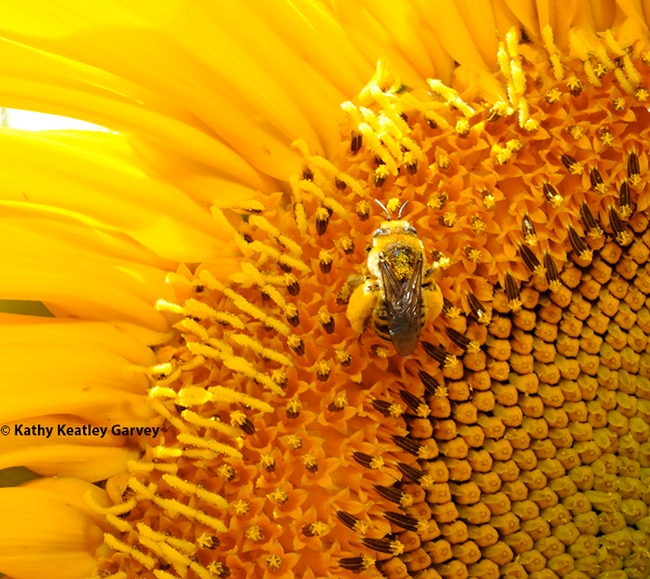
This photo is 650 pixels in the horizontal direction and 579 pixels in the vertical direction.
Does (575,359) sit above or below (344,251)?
below

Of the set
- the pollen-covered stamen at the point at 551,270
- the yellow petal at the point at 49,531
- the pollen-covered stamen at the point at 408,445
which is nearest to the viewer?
the yellow petal at the point at 49,531

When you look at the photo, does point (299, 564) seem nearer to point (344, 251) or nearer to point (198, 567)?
point (198, 567)

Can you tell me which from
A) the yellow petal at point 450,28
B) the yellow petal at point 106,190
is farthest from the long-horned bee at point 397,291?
the yellow petal at point 450,28

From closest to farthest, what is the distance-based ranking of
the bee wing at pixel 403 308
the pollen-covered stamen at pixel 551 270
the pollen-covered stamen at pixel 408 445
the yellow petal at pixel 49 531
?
1. the bee wing at pixel 403 308
2. the yellow petal at pixel 49 531
3. the pollen-covered stamen at pixel 408 445
4. the pollen-covered stamen at pixel 551 270

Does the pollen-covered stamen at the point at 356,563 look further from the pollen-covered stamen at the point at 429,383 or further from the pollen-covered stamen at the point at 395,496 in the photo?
the pollen-covered stamen at the point at 429,383

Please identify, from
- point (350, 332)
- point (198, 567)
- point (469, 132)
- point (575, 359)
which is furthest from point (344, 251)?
point (198, 567)

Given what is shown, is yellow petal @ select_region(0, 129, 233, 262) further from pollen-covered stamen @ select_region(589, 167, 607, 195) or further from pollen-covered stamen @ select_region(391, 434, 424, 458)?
pollen-covered stamen @ select_region(589, 167, 607, 195)

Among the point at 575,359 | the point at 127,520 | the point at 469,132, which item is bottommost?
the point at 127,520

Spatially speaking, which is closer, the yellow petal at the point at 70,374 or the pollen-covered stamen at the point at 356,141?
the yellow petal at the point at 70,374

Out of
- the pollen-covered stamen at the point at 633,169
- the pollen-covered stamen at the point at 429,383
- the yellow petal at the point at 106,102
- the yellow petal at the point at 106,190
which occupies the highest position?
the yellow petal at the point at 106,102

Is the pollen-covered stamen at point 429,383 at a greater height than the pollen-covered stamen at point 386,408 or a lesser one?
greater
